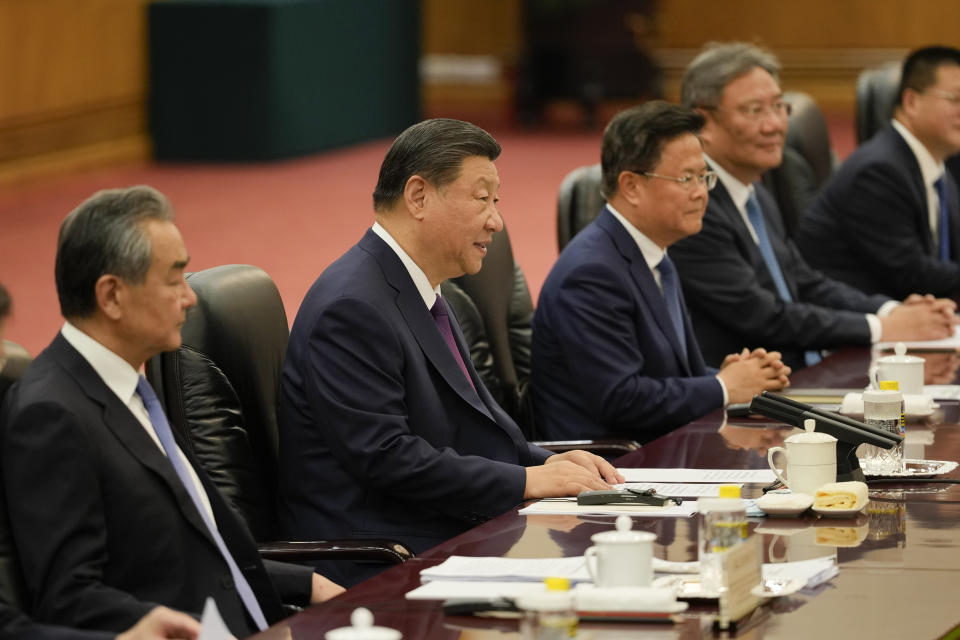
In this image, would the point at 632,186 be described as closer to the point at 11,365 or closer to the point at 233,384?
the point at 233,384

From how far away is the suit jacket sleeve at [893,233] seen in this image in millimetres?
5527

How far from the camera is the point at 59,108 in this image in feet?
36.2

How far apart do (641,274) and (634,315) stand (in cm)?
11

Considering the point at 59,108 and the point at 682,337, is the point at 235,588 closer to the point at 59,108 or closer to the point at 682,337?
the point at 682,337

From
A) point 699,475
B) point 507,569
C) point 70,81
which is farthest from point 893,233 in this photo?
point 70,81

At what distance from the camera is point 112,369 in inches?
93.8

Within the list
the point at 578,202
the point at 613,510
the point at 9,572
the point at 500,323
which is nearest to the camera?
the point at 9,572

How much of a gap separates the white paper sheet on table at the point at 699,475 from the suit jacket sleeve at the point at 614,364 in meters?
0.67

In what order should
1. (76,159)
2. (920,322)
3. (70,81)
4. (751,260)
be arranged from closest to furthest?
(920,322) → (751,260) → (70,81) → (76,159)

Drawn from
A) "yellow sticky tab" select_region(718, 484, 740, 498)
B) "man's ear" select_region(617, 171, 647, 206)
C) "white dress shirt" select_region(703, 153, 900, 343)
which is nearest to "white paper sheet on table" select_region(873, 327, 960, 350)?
"white dress shirt" select_region(703, 153, 900, 343)

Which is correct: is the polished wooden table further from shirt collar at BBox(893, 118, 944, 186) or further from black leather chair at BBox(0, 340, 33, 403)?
shirt collar at BBox(893, 118, 944, 186)

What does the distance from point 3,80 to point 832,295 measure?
6809mm

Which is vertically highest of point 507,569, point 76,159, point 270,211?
point 507,569

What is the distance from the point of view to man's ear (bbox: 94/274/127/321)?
7.69 ft
